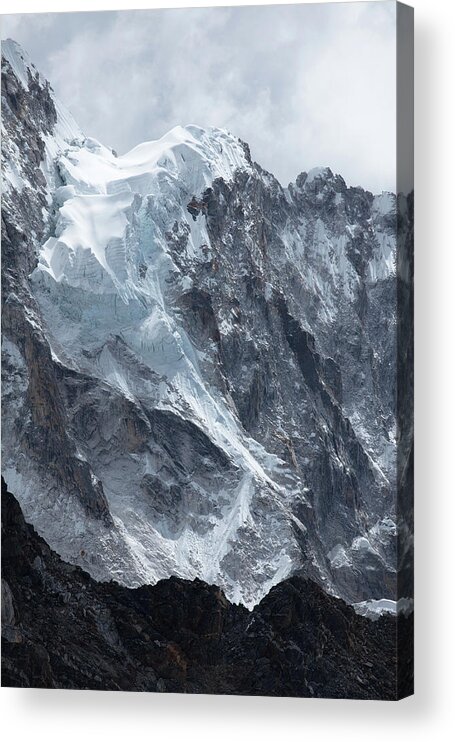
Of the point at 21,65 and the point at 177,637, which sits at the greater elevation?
the point at 21,65

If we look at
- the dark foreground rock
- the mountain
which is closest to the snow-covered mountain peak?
the mountain

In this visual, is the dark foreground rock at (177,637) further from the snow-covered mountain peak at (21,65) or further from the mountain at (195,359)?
the snow-covered mountain peak at (21,65)

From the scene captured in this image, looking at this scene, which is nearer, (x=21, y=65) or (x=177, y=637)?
(x=177, y=637)

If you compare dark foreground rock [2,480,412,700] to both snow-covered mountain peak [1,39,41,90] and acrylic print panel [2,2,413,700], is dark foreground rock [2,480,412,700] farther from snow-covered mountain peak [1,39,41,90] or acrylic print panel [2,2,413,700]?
snow-covered mountain peak [1,39,41,90]

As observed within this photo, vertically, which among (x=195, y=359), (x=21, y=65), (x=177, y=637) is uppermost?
(x=21, y=65)

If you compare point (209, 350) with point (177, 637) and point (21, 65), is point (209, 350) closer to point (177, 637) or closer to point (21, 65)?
point (177, 637)

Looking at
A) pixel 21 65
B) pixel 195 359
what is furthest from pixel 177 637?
pixel 21 65

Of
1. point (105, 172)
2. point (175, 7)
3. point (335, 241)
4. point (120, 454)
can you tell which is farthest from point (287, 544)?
point (175, 7)
